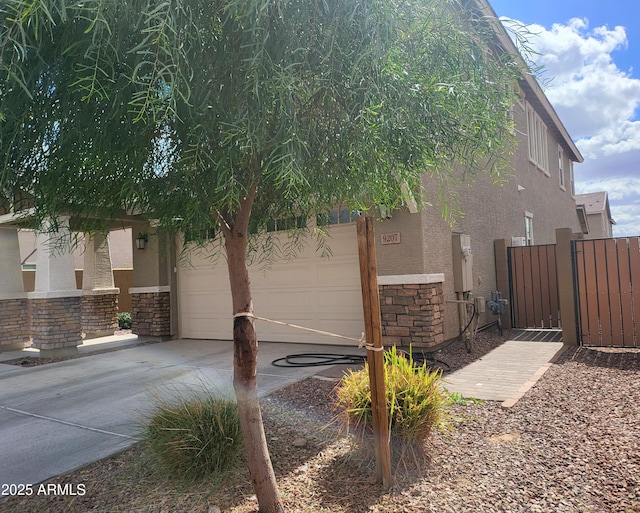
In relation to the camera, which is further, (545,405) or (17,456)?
(545,405)

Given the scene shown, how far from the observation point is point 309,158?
2.53 metres

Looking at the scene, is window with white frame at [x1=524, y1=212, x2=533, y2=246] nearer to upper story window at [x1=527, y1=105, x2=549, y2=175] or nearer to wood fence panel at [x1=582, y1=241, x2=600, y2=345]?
upper story window at [x1=527, y1=105, x2=549, y2=175]

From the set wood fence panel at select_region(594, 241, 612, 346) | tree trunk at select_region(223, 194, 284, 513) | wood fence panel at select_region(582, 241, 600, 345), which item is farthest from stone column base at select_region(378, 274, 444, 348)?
tree trunk at select_region(223, 194, 284, 513)

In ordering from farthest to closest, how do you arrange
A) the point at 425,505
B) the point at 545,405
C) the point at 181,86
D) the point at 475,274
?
the point at 475,274 < the point at 545,405 < the point at 425,505 < the point at 181,86

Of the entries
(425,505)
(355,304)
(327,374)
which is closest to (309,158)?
(425,505)

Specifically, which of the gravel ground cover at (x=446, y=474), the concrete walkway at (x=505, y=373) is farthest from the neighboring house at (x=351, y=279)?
the gravel ground cover at (x=446, y=474)

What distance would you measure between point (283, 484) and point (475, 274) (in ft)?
24.0

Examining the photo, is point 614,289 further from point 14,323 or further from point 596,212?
point 596,212

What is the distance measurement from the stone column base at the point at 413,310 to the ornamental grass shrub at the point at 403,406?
3.38 m

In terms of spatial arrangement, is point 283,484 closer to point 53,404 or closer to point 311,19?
point 311,19

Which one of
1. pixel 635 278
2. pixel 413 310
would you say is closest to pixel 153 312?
pixel 413 310

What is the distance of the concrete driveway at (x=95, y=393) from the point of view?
12.9 feet

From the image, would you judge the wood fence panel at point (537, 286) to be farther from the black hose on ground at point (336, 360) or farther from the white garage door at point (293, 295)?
the white garage door at point (293, 295)

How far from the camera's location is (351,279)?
808 centimetres
